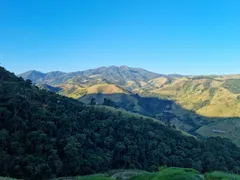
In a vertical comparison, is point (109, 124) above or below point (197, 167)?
above

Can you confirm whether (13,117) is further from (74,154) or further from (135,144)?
(135,144)

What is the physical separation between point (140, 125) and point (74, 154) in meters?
47.5

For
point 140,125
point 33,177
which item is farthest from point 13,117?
point 140,125

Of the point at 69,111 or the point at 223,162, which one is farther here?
the point at 69,111

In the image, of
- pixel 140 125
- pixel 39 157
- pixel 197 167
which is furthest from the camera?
pixel 140 125

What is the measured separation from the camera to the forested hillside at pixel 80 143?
3007 inches

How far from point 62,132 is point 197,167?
5221 centimetres

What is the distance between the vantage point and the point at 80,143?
90.8 m

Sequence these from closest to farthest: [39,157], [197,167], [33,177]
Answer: [33,177] < [39,157] < [197,167]

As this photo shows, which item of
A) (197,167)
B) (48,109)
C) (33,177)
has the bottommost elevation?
(197,167)

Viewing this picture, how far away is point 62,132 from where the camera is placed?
9150 centimetres

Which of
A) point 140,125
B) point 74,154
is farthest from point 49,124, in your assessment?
point 140,125

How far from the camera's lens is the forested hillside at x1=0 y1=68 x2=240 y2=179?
76375 millimetres

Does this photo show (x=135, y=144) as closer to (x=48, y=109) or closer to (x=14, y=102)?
(x=48, y=109)
